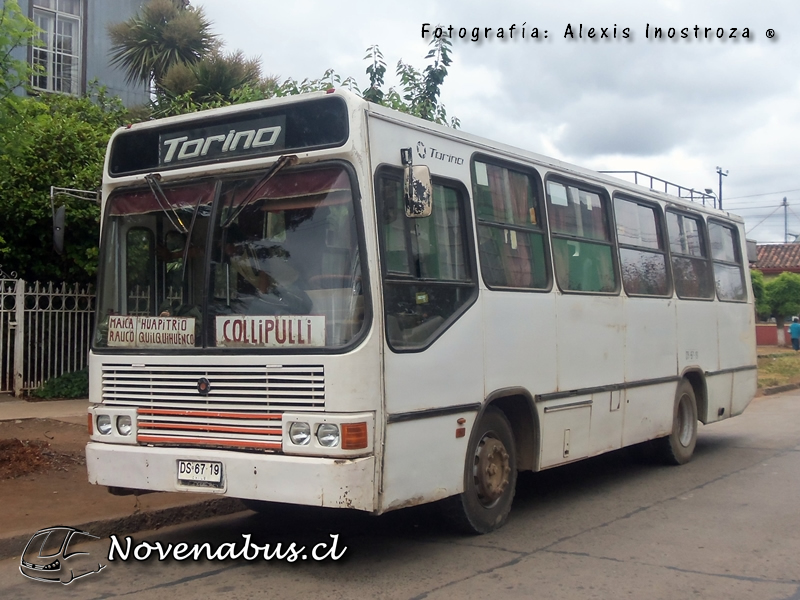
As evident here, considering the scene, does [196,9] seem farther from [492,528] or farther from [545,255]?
[492,528]

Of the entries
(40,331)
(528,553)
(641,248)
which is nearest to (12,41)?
(528,553)

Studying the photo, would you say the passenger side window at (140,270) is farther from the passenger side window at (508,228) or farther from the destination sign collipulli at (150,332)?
the passenger side window at (508,228)

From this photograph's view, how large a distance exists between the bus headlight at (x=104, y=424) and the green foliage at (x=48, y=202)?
6678 mm

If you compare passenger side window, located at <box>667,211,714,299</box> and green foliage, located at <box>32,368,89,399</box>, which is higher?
passenger side window, located at <box>667,211,714,299</box>

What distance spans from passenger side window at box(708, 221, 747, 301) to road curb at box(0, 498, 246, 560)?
7.04 meters

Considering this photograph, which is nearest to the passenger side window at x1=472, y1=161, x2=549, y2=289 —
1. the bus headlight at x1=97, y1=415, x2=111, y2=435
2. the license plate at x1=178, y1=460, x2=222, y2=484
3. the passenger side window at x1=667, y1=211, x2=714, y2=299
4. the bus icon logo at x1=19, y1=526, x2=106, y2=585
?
the license plate at x1=178, y1=460, x2=222, y2=484

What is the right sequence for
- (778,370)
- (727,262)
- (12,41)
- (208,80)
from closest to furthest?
1. (12,41)
2. (727,262)
3. (208,80)
4. (778,370)

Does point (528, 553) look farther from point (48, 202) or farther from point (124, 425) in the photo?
point (48, 202)

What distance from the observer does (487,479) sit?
22.1ft

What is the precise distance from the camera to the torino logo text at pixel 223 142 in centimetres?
600

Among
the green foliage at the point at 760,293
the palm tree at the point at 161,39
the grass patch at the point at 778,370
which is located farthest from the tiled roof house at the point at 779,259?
the palm tree at the point at 161,39

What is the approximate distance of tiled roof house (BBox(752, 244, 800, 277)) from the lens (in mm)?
49969

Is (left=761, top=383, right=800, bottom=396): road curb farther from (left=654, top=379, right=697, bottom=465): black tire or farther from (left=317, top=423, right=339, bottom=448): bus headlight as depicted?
(left=317, top=423, right=339, bottom=448): bus headlight

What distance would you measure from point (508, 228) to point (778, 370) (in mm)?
21195
